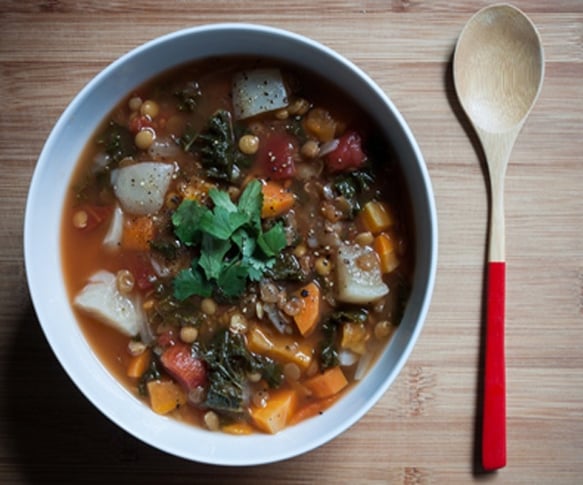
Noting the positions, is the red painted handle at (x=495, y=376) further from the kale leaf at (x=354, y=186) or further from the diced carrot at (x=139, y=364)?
the diced carrot at (x=139, y=364)

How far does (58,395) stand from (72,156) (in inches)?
45.8

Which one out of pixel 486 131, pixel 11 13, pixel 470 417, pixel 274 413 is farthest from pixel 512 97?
pixel 11 13

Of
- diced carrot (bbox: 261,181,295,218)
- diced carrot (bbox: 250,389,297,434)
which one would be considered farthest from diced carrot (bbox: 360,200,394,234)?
diced carrot (bbox: 250,389,297,434)

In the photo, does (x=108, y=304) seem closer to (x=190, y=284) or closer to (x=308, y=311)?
(x=190, y=284)

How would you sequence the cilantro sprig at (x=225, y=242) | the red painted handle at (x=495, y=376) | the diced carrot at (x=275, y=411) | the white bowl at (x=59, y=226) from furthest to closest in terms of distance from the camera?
the red painted handle at (x=495, y=376) → the diced carrot at (x=275, y=411) → the cilantro sprig at (x=225, y=242) → the white bowl at (x=59, y=226)

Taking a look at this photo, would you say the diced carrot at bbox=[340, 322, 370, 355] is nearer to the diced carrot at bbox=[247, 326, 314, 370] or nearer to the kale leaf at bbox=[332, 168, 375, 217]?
the diced carrot at bbox=[247, 326, 314, 370]

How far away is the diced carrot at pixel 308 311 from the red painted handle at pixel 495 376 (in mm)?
827

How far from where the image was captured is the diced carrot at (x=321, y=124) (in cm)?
318

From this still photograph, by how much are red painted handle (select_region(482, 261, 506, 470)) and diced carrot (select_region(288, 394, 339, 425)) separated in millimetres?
738

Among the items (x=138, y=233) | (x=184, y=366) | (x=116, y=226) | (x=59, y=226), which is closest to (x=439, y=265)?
(x=184, y=366)

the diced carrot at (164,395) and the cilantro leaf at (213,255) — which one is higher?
the cilantro leaf at (213,255)

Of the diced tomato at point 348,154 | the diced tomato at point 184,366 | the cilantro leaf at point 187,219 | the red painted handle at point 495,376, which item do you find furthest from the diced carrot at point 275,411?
the diced tomato at point 348,154

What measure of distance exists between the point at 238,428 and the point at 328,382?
0.45m

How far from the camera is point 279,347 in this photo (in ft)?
10.6
